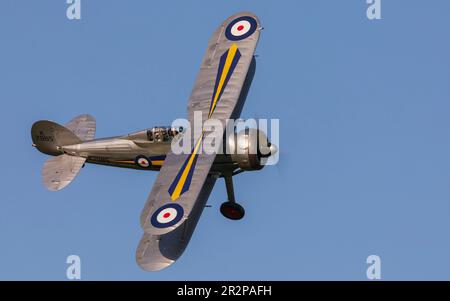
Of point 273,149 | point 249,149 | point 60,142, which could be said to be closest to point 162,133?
point 249,149

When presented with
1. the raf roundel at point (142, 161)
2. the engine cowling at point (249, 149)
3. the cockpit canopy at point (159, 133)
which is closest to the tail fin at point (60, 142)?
the raf roundel at point (142, 161)

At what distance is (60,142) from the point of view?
34.1 meters

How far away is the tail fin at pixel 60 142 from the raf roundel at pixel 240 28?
16.9 ft

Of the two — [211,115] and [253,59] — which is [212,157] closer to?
[211,115]

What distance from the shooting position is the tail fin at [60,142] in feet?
108

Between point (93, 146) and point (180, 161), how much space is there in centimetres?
396

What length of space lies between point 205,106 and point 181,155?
2.11 meters

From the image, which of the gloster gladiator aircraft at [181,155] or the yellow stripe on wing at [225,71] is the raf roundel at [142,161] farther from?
the yellow stripe on wing at [225,71]

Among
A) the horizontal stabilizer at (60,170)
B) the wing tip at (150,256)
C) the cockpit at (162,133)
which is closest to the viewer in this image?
the wing tip at (150,256)

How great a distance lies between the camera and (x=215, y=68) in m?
33.6

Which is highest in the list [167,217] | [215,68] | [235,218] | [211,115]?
[215,68]

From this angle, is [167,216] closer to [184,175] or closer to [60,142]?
[184,175]

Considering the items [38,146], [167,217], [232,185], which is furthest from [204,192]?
[38,146]

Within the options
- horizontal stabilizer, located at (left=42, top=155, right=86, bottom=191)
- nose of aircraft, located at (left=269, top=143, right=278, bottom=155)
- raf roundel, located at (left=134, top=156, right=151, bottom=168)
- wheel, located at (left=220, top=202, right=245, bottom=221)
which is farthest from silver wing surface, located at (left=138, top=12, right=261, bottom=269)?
horizontal stabilizer, located at (left=42, top=155, right=86, bottom=191)
